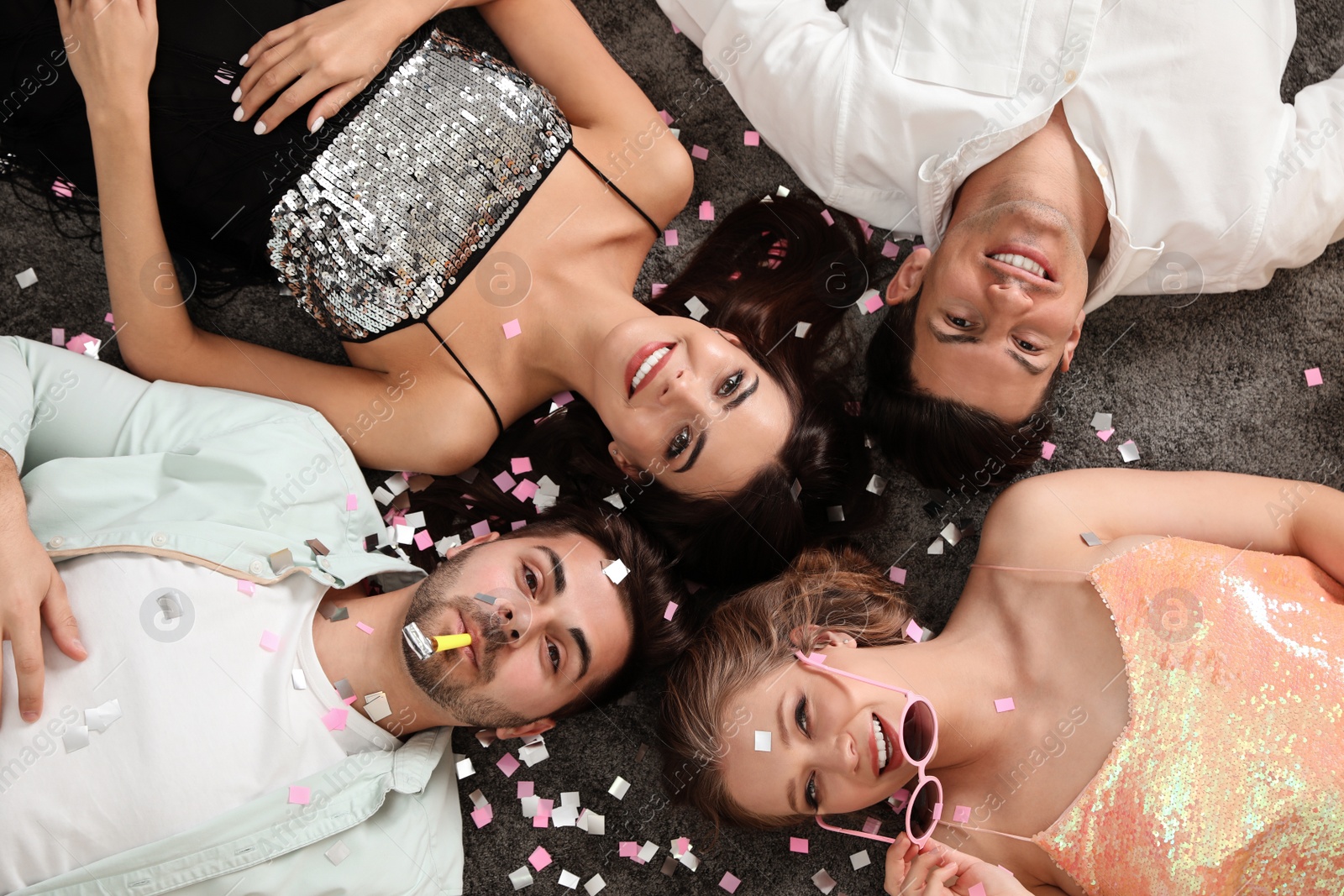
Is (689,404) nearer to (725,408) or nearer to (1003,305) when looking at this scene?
(725,408)

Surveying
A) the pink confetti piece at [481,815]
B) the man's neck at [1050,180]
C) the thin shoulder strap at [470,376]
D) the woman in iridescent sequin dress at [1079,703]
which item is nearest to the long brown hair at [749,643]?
the woman in iridescent sequin dress at [1079,703]

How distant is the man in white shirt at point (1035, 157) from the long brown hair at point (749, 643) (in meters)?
0.37

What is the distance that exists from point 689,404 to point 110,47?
4.92 feet

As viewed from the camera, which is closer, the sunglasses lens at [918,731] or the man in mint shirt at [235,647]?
the man in mint shirt at [235,647]

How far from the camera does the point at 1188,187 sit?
2037mm

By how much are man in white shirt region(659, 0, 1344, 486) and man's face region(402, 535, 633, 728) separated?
3.00ft

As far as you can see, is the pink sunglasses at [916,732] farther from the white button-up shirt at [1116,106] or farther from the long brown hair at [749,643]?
the white button-up shirt at [1116,106]

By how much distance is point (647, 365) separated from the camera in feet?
6.43

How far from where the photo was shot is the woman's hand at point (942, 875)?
1749 mm

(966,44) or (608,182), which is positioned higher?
(608,182)

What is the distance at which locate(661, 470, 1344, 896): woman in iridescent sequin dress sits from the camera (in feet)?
5.82

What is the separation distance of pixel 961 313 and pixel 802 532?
667 mm

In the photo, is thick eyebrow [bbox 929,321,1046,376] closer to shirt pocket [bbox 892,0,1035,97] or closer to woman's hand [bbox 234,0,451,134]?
shirt pocket [bbox 892,0,1035,97]

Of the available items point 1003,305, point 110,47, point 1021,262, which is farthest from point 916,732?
point 110,47
